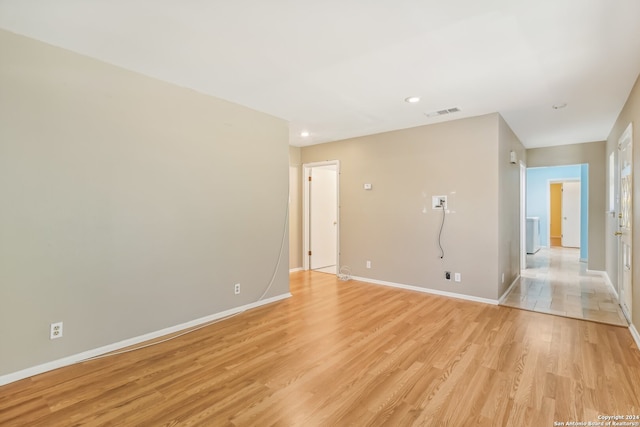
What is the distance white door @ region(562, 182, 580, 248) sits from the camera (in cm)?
942

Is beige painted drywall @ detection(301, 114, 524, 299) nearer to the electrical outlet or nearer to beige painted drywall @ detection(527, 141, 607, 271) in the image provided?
beige painted drywall @ detection(527, 141, 607, 271)

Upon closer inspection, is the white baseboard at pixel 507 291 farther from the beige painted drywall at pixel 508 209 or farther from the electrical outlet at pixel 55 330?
the electrical outlet at pixel 55 330

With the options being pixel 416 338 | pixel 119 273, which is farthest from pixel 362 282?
pixel 119 273

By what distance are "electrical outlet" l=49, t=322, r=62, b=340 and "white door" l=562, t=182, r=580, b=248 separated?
39.6ft

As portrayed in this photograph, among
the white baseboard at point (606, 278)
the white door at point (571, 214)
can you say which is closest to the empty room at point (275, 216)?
the white baseboard at point (606, 278)

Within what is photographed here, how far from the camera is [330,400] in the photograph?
6.72 feet

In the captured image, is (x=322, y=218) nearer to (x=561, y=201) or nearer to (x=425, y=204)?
(x=425, y=204)

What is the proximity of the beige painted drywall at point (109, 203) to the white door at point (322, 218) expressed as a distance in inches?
95.8

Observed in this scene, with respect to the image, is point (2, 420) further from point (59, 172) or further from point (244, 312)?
point (244, 312)

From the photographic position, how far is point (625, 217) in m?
3.53

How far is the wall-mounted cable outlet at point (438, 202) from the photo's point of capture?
4.48 meters

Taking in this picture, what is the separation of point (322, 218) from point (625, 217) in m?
4.51

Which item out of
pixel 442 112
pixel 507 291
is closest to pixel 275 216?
pixel 442 112

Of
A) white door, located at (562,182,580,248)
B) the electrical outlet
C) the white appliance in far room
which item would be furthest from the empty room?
white door, located at (562,182,580,248)
